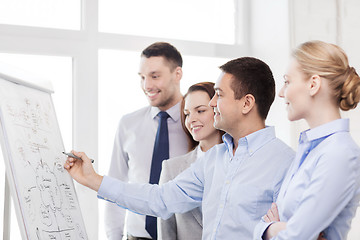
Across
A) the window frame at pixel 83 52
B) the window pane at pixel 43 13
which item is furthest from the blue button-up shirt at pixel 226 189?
the window pane at pixel 43 13

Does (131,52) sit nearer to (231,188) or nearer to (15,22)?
(15,22)

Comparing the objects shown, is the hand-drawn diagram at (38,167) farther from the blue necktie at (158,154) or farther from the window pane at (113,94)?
the window pane at (113,94)

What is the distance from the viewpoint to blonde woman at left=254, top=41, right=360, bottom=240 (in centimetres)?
136

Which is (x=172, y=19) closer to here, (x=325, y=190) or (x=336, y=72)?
(x=336, y=72)

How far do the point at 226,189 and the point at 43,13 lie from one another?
196cm

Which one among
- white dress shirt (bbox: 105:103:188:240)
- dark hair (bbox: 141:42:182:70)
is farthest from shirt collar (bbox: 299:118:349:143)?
dark hair (bbox: 141:42:182:70)

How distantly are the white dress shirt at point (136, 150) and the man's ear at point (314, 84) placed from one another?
3.93 feet

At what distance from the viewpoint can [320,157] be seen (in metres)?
1.42

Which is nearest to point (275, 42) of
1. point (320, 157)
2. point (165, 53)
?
point (165, 53)

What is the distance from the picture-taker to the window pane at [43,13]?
2.96 m

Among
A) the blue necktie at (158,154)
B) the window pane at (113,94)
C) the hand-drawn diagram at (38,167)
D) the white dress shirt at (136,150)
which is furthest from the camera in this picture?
the window pane at (113,94)

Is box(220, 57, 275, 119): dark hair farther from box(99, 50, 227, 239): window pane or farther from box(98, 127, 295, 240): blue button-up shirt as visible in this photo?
box(99, 50, 227, 239): window pane

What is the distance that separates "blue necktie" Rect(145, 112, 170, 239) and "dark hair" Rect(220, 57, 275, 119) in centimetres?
78

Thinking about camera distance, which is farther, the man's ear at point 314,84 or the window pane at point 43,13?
the window pane at point 43,13
